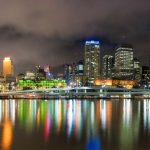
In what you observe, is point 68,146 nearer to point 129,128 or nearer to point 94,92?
point 129,128

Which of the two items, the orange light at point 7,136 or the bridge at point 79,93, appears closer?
the orange light at point 7,136

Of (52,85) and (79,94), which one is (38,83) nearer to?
(52,85)

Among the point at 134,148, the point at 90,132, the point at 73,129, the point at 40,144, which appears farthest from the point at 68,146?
the point at 73,129

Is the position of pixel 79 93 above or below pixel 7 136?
below

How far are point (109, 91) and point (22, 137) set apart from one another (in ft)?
454

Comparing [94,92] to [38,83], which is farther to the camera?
[38,83]

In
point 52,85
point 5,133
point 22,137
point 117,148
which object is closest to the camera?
point 117,148

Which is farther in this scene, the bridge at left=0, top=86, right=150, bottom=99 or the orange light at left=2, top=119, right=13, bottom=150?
the bridge at left=0, top=86, right=150, bottom=99

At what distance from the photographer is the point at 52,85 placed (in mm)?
195500

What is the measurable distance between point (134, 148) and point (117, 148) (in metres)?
1.15

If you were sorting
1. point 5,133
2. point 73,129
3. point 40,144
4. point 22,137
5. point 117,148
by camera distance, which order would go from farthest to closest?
point 73,129 → point 5,133 → point 22,137 → point 40,144 → point 117,148

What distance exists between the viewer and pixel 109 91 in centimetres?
17038

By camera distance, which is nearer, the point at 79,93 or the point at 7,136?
the point at 7,136

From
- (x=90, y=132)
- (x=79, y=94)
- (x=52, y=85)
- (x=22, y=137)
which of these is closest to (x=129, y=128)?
(x=90, y=132)
